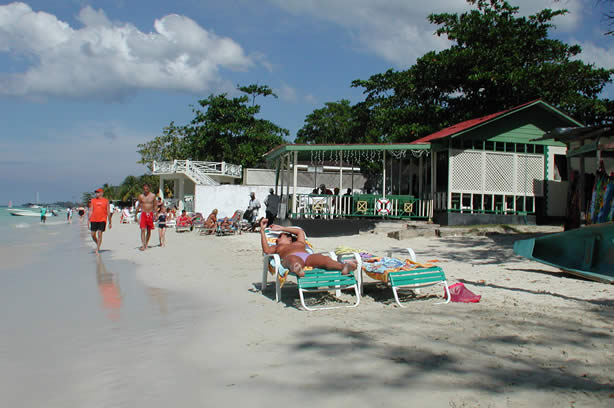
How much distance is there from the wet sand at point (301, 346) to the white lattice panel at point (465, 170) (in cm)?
800

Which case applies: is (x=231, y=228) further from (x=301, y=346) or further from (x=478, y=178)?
(x=301, y=346)

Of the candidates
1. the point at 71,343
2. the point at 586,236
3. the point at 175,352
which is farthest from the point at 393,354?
the point at 586,236

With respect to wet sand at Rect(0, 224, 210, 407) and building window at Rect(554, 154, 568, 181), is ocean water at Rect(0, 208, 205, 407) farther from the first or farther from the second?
building window at Rect(554, 154, 568, 181)

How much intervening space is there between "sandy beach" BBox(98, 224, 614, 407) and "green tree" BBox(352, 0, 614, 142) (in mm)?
17113

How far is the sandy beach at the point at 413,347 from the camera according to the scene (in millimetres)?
3334

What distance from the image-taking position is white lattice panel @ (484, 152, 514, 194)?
15945 mm

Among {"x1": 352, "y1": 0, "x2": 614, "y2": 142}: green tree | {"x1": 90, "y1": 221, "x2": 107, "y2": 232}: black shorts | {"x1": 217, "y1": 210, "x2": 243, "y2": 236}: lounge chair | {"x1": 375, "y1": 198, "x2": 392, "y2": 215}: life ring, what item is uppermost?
{"x1": 352, "y1": 0, "x2": 614, "y2": 142}: green tree

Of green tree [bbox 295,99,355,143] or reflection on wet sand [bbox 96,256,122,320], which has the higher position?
green tree [bbox 295,99,355,143]

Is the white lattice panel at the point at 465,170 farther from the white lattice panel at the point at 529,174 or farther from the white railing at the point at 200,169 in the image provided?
the white railing at the point at 200,169

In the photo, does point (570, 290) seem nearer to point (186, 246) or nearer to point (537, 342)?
point (537, 342)

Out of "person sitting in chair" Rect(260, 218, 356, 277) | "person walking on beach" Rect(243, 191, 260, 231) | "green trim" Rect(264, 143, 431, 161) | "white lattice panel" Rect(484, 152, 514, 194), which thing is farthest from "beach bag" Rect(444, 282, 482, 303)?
"person walking on beach" Rect(243, 191, 260, 231)

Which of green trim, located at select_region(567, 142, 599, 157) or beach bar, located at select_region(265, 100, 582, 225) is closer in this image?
green trim, located at select_region(567, 142, 599, 157)

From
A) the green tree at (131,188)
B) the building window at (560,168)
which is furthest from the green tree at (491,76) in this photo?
the green tree at (131,188)

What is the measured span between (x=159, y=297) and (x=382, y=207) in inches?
387
